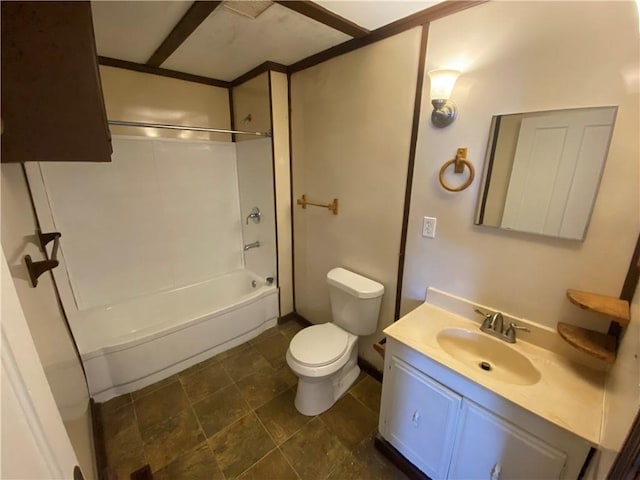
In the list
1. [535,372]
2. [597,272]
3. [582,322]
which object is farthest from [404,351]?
[597,272]

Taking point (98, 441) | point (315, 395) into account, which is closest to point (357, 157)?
point (315, 395)

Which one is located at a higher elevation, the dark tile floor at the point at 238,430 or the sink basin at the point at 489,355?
the sink basin at the point at 489,355

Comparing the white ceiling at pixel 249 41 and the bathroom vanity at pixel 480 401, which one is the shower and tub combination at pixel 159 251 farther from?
the bathroom vanity at pixel 480 401

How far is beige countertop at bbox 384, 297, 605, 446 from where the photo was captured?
3.01 feet

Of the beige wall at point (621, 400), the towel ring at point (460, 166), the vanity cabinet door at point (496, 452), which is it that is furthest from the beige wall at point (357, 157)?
the beige wall at point (621, 400)

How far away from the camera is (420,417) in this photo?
1.30m

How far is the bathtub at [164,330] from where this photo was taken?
5.99 ft

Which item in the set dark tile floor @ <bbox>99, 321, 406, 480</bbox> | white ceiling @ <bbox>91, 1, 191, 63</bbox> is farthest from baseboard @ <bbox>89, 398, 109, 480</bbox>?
white ceiling @ <bbox>91, 1, 191, 63</bbox>

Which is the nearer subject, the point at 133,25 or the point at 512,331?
the point at 512,331

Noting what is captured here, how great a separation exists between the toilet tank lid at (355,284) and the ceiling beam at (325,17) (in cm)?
149

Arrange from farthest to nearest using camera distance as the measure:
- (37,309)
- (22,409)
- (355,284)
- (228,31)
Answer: (355,284)
(228,31)
(37,309)
(22,409)

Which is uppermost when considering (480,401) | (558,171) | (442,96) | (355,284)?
(442,96)

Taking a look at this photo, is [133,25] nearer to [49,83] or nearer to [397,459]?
[49,83]

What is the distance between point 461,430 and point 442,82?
1.53m
